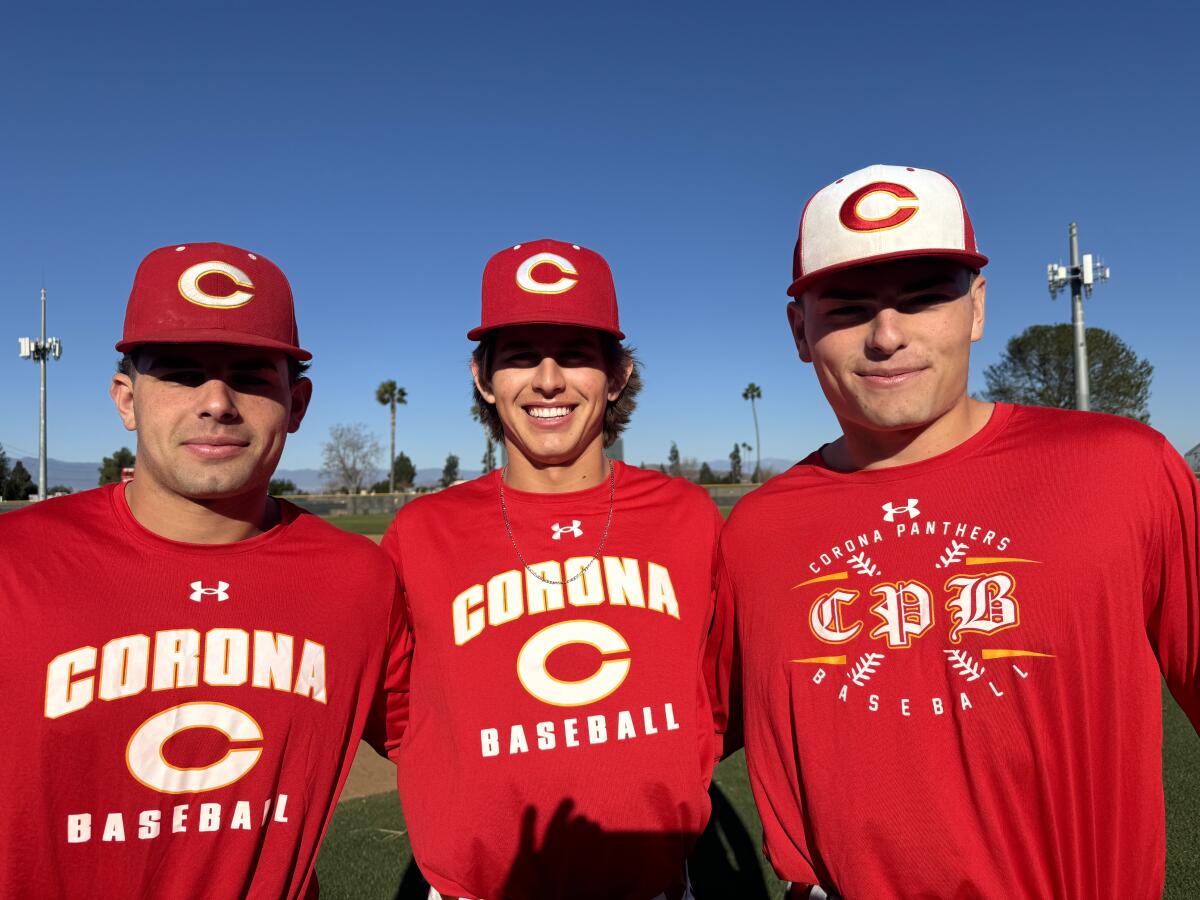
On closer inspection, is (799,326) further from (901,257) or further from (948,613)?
(948,613)

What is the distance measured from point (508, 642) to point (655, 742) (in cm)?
55

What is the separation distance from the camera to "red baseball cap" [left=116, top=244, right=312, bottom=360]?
95.0 inches

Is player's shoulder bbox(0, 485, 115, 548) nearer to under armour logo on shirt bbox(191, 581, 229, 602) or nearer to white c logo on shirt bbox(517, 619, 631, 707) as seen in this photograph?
under armour logo on shirt bbox(191, 581, 229, 602)

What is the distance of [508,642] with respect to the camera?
264cm

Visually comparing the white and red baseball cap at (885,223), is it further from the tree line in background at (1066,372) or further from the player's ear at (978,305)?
the tree line in background at (1066,372)

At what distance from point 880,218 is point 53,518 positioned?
250 cm

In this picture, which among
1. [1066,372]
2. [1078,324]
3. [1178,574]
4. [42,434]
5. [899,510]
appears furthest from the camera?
[1066,372]

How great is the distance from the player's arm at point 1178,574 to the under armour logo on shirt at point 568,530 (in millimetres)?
1652

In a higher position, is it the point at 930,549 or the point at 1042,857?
the point at 930,549

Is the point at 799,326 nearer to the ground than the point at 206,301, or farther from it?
nearer to the ground

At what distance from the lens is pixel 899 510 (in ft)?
7.42

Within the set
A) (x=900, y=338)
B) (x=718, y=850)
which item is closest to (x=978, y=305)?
(x=900, y=338)

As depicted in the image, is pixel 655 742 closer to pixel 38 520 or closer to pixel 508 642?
pixel 508 642

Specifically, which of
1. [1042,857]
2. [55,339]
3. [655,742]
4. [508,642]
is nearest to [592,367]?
[508,642]
